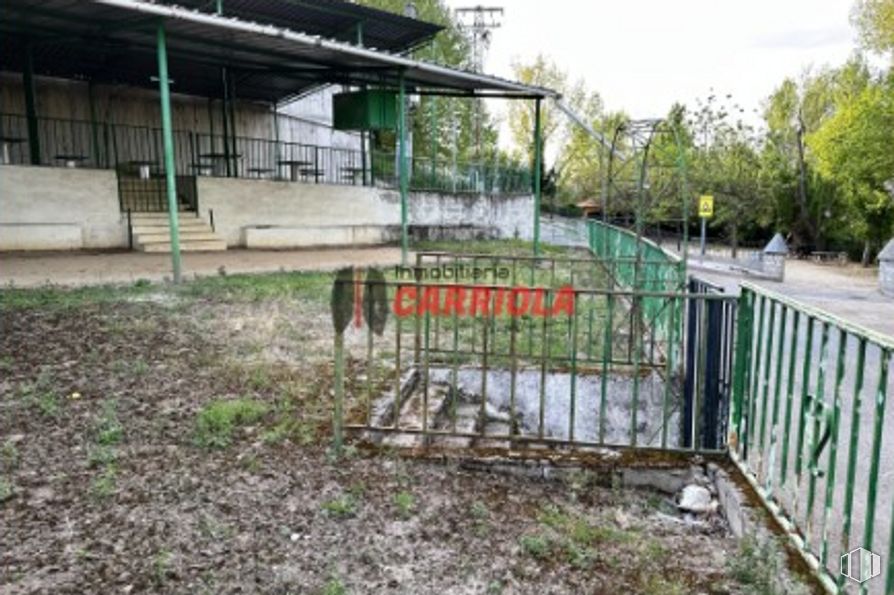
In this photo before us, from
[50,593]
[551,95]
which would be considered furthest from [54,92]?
[50,593]

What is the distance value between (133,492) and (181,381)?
192 centimetres

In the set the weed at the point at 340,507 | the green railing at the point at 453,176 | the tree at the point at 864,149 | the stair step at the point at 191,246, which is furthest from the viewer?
the tree at the point at 864,149

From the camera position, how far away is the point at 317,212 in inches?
660

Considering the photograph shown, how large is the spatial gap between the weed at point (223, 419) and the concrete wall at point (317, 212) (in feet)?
36.4

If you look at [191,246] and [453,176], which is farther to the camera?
[453,176]

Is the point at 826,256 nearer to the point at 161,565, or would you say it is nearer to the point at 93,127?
the point at 93,127

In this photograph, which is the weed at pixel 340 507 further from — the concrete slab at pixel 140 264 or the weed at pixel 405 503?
the concrete slab at pixel 140 264

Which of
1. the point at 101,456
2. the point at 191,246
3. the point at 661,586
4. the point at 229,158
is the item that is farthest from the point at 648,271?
the point at 229,158

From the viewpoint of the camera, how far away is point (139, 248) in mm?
13133

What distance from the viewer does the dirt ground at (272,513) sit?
2631mm

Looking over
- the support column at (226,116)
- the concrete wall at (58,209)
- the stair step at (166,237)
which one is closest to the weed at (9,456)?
the concrete wall at (58,209)

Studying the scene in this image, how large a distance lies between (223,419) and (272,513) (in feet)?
4.12

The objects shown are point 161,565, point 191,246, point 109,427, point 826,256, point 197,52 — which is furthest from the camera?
point 826,256

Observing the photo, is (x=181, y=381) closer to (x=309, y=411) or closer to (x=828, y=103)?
(x=309, y=411)
